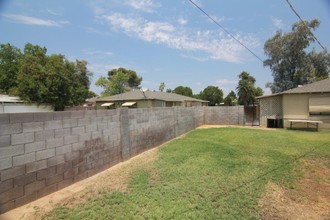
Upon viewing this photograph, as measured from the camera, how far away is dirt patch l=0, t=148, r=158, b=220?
142 inches

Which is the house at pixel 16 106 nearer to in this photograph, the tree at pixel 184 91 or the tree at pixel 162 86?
the tree at pixel 184 91

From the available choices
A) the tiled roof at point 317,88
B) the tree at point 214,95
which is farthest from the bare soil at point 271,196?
the tree at point 214,95

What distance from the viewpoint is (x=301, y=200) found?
4.11 metres

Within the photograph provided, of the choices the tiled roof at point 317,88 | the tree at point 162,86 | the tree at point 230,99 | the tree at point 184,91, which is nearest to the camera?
the tiled roof at point 317,88

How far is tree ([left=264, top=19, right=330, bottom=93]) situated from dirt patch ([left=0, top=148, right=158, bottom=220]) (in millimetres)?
27935

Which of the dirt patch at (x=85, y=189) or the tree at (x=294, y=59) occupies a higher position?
the tree at (x=294, y=59)

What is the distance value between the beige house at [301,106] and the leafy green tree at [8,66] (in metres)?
30.2

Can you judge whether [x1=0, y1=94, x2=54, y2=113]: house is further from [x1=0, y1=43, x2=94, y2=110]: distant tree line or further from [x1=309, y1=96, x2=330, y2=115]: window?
[x1=309, y1=96, x2=330, y2=115]: window

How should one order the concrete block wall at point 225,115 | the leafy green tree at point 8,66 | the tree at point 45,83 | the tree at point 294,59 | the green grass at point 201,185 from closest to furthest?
1. the green grass at point 201,185
2. the concrete block wall at point 225,115
3. the tree at point 45,83
4. the tree at point 294,59
5. the leafy green tree at point 8,66

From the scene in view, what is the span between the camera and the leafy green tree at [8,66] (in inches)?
1150

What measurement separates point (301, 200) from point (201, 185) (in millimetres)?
1885

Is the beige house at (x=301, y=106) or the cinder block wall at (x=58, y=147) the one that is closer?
the cinder block wall at (x=58, y=147)

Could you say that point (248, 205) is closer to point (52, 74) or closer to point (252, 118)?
point (252, 118)

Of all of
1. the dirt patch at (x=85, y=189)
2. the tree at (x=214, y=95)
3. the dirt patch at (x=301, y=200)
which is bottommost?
the dirt patch at (x=301, y=200)
